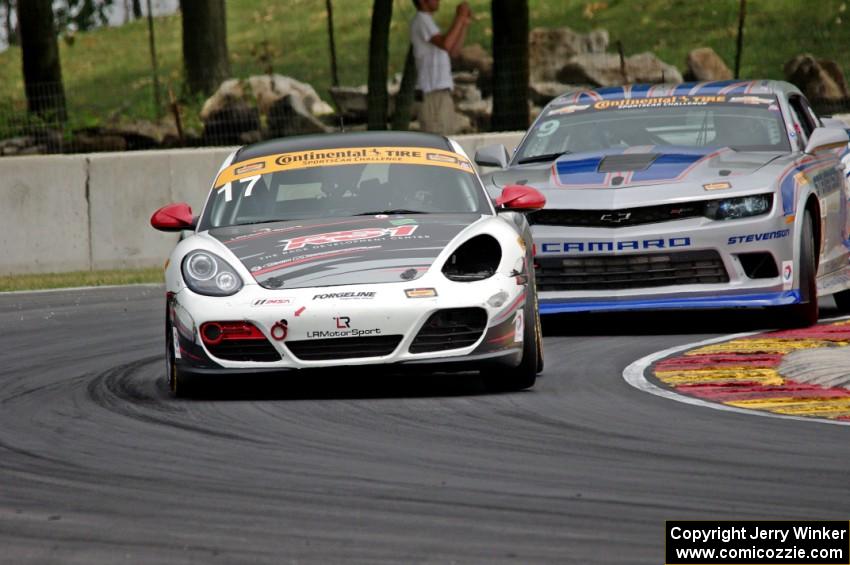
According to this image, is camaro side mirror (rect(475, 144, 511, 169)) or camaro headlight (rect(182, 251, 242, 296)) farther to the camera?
camaro side mirror (rect(475, 144, 511, 169))

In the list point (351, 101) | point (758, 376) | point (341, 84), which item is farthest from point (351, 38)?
point (758, 376)

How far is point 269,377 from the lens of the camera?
27.6 ft

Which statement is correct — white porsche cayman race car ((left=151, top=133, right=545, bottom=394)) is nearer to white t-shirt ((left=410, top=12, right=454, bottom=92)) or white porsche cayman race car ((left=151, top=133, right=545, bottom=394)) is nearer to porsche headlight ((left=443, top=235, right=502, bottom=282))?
porsche headlight ((left=443, top=235, right=502, bottom=282))

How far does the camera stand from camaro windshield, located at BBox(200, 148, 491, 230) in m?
9.26

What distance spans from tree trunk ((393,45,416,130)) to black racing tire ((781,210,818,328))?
13748 millimetres

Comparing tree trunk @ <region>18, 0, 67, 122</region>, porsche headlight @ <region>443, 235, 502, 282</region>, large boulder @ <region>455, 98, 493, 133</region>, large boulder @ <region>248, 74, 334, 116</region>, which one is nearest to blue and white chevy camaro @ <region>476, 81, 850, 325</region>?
porsche headlight @ <region>443, 235, 502, 282</region>

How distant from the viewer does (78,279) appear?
17594 millimetres

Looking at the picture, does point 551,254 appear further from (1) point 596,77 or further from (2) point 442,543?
(1) point 596,77

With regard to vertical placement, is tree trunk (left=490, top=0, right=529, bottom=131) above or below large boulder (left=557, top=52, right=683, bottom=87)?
above

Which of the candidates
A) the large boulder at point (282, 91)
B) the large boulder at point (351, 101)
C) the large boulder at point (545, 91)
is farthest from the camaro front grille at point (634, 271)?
the large boulder at point (545, 91)

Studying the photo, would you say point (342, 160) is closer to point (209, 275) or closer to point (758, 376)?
point (209, 275)

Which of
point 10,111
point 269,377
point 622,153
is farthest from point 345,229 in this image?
point 10,111

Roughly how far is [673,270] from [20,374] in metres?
3.86

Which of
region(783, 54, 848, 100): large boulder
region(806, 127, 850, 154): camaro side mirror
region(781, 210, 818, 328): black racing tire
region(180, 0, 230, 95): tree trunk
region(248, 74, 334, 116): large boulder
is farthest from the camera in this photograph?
region(180, 0, 230, 95): tree trunk
